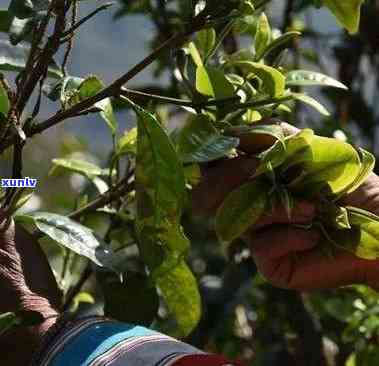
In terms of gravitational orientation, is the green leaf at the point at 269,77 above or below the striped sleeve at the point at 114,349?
above

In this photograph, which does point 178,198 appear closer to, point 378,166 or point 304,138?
point 304,138

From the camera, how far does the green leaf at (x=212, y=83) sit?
1065 millimetres

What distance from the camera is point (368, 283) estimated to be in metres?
1.25

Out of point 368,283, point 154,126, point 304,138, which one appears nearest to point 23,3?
point 154,126

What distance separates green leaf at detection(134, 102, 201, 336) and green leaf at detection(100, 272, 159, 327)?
0.09 ft

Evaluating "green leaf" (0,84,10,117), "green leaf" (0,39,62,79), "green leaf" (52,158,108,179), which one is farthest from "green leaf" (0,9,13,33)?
"green leaf" (52,158,108,179)

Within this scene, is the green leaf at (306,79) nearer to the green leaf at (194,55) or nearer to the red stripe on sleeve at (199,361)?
the green leaf at (194,55)

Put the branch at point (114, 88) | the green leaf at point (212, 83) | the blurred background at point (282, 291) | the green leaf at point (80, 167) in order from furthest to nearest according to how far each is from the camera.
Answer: the blurred background at point (282, 291), the green leaf at point (80, 167), the green leaf at point (212, 83), the branch at point (114, 88)

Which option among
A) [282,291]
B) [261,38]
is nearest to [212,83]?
[261,38]

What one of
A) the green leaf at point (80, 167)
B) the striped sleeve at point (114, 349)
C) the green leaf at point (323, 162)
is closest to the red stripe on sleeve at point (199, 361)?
the striped sleeve at point (114, 349)

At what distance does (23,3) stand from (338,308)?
1023 mm

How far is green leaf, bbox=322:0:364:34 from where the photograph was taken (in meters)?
1.00

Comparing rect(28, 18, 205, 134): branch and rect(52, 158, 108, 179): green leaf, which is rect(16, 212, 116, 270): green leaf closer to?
rect(28, 18, 205, 134): branch

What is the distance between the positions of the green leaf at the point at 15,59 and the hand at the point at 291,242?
0.21 m
